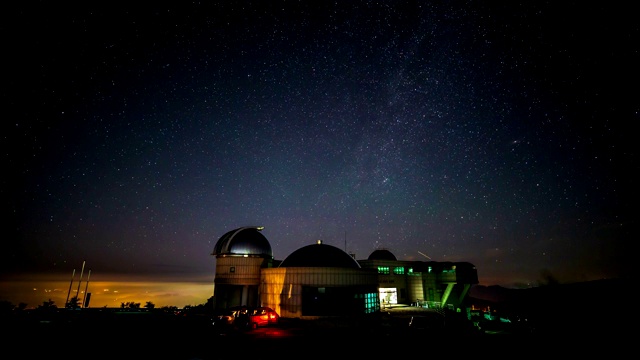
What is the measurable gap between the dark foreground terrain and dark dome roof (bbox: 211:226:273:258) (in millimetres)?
17854

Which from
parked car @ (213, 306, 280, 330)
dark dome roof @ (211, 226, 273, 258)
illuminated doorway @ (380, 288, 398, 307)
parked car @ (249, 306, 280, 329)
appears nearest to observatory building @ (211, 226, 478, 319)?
dark dome roof @ (211, 226, 273, 258)

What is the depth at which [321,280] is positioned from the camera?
3091 cm

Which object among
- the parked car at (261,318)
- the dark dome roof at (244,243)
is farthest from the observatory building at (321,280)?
the parked car at (261,318)

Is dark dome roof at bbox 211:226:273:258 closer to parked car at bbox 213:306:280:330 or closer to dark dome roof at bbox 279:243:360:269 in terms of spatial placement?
dark dome roof at bbox 279:243:360:269

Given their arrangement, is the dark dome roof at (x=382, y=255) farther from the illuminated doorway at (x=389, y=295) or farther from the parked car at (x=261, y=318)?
the parked car at (x=261, y=318)

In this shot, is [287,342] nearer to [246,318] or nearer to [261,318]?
[246,318]

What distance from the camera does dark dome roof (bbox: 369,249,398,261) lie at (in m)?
57.7

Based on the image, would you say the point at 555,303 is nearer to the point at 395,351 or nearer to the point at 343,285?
the point at 343,285

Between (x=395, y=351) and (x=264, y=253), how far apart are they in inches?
1197

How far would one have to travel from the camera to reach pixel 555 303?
138 meters

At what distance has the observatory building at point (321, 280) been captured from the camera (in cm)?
3075

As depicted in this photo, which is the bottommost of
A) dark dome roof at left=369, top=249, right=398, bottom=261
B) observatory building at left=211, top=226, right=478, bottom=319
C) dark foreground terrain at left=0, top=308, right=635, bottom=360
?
dark foreground terrain at left=0, top=308, right=635, bottom=360

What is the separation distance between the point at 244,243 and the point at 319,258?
13.6 metres

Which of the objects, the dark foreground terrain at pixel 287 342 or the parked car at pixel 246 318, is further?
the parked car at pixel 246 318
